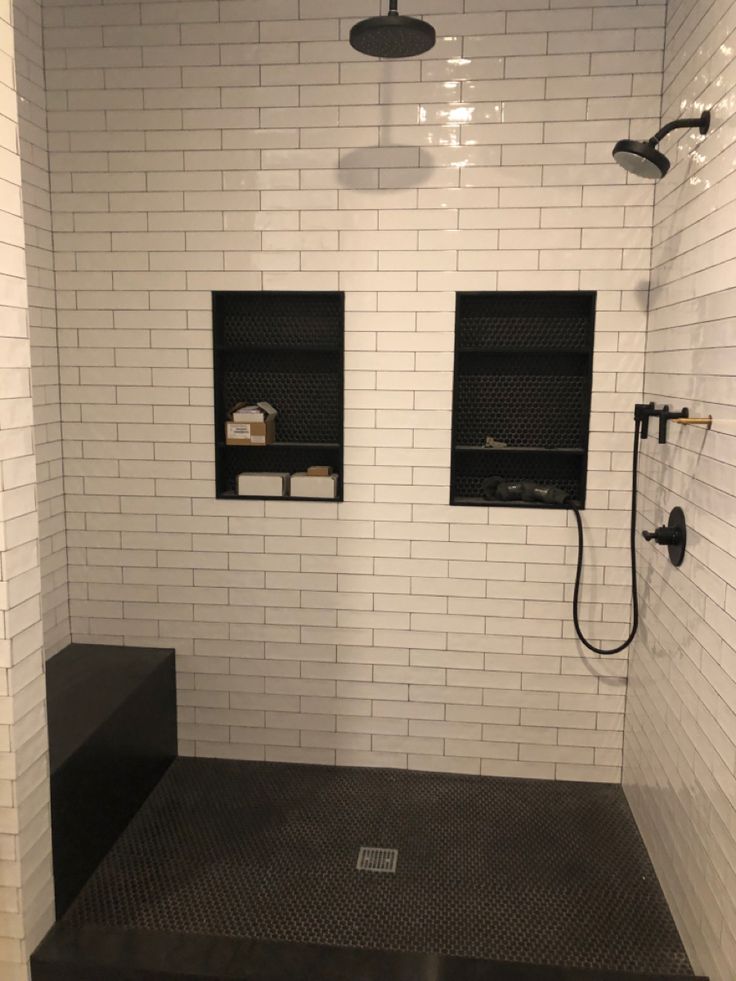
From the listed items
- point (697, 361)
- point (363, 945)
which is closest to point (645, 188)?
point (697, 361)

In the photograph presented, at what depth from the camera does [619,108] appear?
2805 mm

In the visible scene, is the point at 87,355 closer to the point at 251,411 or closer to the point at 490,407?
the point at 251,411

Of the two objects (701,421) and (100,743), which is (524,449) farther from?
(100,743)

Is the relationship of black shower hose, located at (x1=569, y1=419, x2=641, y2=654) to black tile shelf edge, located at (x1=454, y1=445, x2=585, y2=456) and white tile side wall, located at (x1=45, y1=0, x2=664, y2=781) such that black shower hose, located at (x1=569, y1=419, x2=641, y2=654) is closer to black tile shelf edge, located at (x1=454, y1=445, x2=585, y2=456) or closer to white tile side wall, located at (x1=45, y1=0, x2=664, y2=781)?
white tile side wall, located at (x1=45, y1=0, x2=664, y2=781)

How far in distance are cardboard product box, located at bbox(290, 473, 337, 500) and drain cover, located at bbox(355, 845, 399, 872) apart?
132cm

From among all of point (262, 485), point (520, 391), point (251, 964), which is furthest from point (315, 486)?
point (251, 964)

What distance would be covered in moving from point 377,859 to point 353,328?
1.95 meters

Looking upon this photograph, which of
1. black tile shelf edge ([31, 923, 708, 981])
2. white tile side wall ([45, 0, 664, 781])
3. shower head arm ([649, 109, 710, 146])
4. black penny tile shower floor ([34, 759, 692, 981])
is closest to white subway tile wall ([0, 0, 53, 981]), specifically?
black tile shelf edge ([31, 923, 708, 981])

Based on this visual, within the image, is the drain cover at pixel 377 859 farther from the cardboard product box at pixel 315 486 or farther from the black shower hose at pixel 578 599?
the cardboard product box at pixel 315 486

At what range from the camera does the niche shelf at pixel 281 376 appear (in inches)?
123

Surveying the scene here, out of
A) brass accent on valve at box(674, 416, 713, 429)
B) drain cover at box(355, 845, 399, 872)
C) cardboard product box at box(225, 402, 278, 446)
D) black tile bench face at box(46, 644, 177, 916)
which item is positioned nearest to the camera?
brass accent on valve at box(674, 416, 713, 429)

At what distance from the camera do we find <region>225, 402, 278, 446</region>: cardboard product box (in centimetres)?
310

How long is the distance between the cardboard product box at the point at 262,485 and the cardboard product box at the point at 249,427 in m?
0.14

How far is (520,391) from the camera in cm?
311
